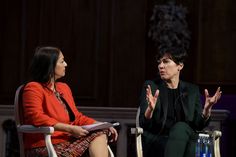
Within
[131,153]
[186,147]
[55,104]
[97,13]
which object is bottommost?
[131,153]

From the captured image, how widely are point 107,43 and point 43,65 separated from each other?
254 centimetres

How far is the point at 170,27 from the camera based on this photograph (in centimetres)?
618

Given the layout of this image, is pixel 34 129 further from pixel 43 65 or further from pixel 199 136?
pixel 199 136

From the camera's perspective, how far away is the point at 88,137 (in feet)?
11.7

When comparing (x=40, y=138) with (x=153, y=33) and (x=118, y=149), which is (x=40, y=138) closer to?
(x=118, y=149)

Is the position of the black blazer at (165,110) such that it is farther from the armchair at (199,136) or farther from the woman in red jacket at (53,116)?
the woman in red jacket at (53,116)

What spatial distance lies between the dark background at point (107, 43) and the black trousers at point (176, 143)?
2110mm

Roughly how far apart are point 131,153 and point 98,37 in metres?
1.47

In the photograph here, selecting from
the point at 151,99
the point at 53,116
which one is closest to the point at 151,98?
the point at 151,99

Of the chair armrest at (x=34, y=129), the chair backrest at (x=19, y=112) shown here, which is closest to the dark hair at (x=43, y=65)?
the chair backrest at (x=19, y=112)

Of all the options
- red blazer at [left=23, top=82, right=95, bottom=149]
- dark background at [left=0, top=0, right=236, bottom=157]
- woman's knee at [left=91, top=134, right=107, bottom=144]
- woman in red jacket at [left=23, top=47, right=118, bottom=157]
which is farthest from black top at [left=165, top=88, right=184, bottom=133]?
dark background at [left=0, top=0, right=236, bottom=157]

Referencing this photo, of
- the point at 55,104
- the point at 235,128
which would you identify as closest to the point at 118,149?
the point at 235,128

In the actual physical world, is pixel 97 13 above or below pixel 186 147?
above

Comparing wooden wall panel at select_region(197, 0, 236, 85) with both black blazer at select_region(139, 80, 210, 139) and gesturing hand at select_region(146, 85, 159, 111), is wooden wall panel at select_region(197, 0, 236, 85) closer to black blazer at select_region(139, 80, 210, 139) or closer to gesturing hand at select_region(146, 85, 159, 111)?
black blazer at select_region(139, 80, 210, 139)
